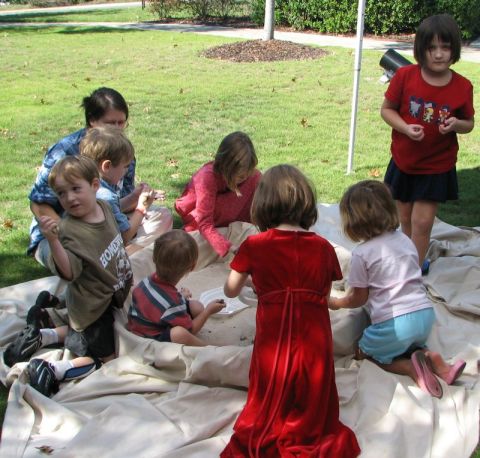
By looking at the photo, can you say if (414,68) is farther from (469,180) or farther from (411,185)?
(469,180)

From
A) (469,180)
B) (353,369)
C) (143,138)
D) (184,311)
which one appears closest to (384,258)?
(353,369)

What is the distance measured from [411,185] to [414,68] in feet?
2.40

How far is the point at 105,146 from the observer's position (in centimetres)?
377

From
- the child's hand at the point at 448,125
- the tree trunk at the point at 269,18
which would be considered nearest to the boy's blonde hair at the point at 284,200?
the child's hand at the point at 448,125

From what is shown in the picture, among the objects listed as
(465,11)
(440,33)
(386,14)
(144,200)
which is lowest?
(144,200)

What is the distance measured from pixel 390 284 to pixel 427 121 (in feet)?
4.42

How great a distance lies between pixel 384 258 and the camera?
10.3 ft

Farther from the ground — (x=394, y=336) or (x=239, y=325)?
(x=394, y=336)

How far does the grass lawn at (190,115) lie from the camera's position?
20.1 feet

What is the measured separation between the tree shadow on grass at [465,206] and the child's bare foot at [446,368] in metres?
2.37

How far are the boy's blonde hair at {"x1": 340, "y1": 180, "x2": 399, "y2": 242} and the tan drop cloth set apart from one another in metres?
0.54

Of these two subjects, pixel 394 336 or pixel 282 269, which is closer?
pixel 282 269

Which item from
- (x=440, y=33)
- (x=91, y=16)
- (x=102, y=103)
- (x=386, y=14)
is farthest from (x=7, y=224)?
(x=91, y=16)

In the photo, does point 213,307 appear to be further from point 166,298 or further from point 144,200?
point 144,200
